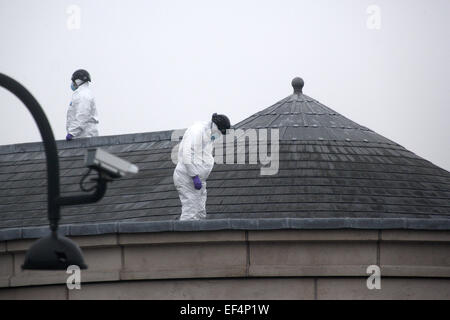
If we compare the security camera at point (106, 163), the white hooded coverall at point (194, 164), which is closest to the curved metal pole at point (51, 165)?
the security camera at point (106, 163)

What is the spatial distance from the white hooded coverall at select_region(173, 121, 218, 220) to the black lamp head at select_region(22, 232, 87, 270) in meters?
7.84

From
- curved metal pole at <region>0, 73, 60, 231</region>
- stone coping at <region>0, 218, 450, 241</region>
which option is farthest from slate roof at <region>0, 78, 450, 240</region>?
curved metal pole at <region>0, 73, 60, 231</region>

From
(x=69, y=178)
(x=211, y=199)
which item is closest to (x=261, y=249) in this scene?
(x=211, y=199)

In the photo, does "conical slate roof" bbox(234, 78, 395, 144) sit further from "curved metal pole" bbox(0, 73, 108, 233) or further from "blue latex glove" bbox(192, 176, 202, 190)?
"curved metal pole" bbox(0, 73, 108, 233)

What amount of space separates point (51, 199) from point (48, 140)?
65 cm

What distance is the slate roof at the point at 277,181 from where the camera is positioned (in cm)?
2872

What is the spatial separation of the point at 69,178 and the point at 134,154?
152 centimetres

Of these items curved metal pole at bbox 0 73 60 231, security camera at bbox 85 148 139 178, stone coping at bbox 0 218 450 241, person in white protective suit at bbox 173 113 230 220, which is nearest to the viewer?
security camera at bbox 85 148 139 178

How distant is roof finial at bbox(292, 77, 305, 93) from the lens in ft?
115

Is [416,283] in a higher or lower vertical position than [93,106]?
lower

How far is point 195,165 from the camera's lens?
2516 centimetres

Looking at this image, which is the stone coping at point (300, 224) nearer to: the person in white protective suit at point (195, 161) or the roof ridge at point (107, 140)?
the person in white protective suit at point (195, 161)
